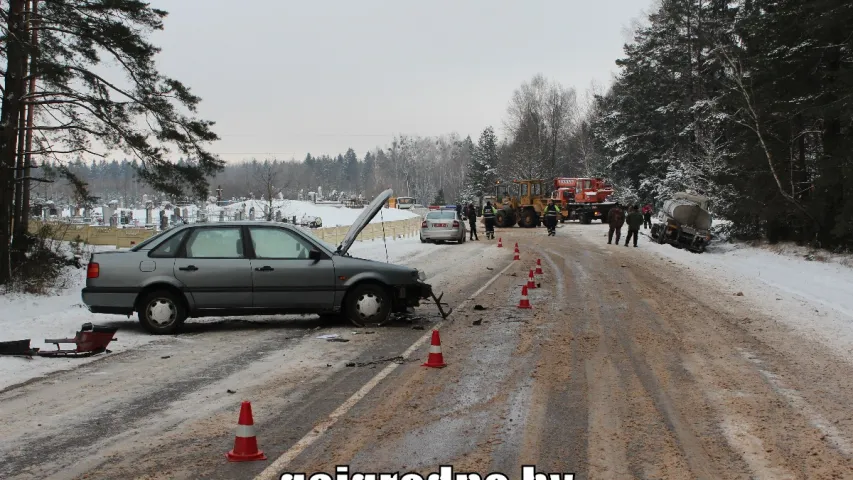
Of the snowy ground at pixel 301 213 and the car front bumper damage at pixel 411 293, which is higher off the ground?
the snowy ground at pixel 301 213

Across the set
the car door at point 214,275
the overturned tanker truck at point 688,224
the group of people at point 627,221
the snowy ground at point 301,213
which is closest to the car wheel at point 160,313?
the car door at point 214,275

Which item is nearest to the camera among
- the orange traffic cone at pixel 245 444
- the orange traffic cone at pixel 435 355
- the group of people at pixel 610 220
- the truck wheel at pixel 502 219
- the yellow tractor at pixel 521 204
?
the orange traffic cone at pixel 245 444

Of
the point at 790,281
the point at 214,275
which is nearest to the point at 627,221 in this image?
the point at 790,281

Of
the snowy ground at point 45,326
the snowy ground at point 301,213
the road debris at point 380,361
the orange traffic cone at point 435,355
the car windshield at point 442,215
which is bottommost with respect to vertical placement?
the snowy ground at point 45,326

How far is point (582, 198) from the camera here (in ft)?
166

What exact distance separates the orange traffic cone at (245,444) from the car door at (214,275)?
17.8ft

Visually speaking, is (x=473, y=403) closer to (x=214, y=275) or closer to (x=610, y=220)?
(x=214, y=275)

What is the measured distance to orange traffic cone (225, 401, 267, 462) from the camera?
502 centimetres

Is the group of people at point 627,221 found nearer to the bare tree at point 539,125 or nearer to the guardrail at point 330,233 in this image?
the guardrail at point 330,233

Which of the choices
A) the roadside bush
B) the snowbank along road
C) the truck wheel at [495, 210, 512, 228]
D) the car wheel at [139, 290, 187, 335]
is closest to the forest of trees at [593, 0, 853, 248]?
the truck wheel at [495, 210, 512, 228]

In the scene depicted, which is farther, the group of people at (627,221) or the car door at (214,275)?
the group of people at (627,221)

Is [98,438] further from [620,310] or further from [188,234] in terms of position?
[620,310]

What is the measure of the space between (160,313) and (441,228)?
2234 centimetres

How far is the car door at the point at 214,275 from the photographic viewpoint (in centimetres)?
1030
